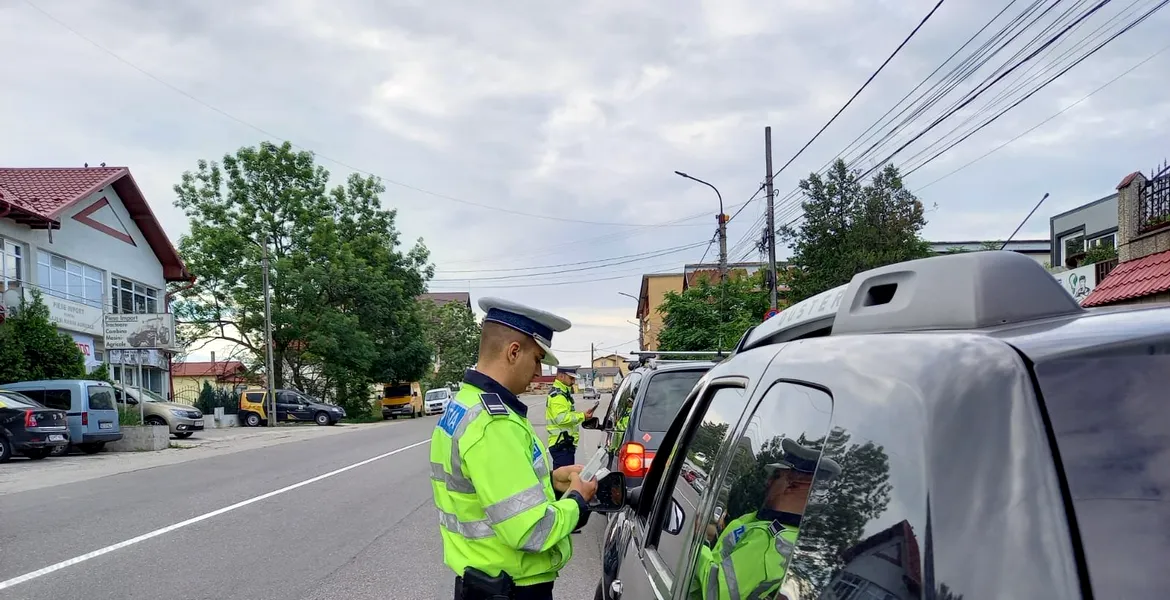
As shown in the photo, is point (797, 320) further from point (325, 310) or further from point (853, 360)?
point (325, 310)

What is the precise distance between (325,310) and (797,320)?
1708 inches

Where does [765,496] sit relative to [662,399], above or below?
above

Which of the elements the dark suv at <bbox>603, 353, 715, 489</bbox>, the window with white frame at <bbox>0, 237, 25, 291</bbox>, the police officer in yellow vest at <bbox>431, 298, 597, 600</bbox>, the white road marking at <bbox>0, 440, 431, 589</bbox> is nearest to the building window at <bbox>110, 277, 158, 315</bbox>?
the window with white frame at <bbox>0, 237, 25, 291</bbox>

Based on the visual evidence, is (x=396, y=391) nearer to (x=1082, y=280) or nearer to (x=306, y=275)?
(x=306, y=275)

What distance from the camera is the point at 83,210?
103ft

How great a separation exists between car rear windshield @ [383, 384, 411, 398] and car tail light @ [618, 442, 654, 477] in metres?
43.8

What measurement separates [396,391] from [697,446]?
158 ft

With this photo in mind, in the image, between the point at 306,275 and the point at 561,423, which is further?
the point at 306,275

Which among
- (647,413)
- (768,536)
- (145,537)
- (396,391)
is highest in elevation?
(768,536)

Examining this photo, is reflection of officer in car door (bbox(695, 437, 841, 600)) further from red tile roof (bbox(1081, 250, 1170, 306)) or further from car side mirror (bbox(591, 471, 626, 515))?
red tile roof (bbox(1081, 250, 1170, 306))

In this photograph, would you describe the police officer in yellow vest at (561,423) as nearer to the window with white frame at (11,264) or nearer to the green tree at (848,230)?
the green tree at (848,230)

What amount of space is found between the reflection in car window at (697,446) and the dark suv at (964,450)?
0.40 metres

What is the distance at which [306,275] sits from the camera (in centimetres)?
4381

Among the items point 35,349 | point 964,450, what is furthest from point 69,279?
point 964,450
